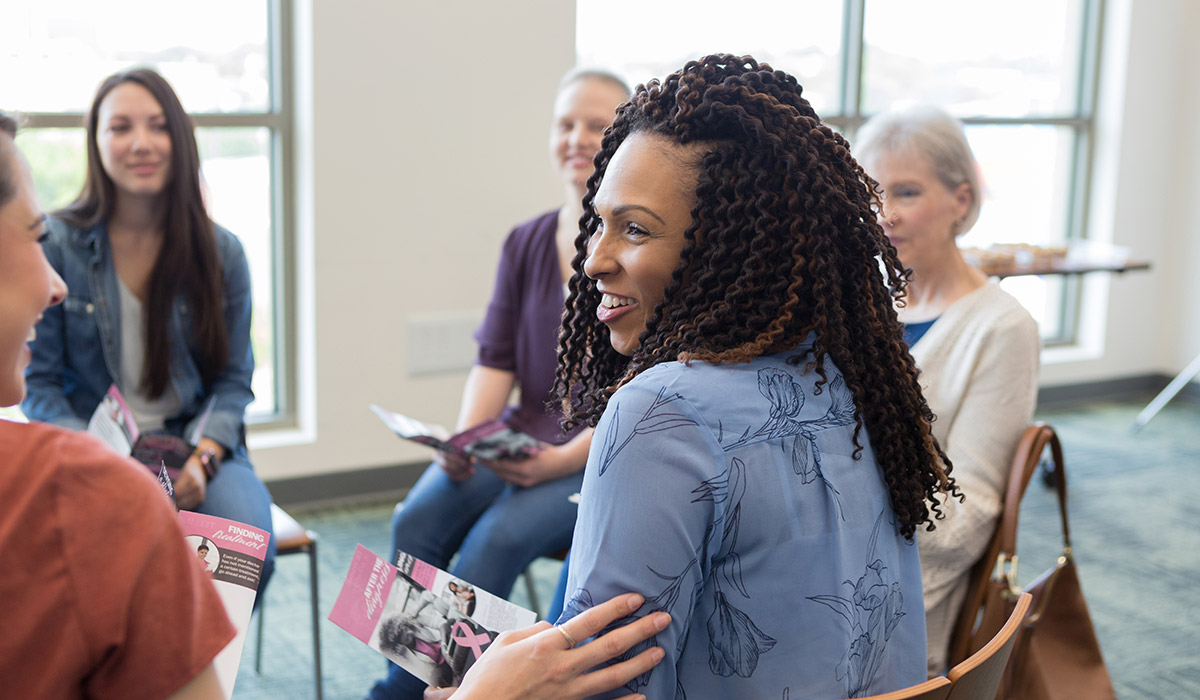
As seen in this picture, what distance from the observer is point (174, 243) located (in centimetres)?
247

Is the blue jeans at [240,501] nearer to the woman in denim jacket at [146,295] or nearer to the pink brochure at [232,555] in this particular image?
the woman in denim jacket at [146,295]

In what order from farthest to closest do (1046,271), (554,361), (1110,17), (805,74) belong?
1. (1110,17)
2. (805,74)
3. (1046,271)
4. (554,361)

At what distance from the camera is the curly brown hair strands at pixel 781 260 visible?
1214mm

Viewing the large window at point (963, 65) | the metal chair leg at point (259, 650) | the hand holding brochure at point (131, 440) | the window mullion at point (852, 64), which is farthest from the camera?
the window mullion at point (852, 64)

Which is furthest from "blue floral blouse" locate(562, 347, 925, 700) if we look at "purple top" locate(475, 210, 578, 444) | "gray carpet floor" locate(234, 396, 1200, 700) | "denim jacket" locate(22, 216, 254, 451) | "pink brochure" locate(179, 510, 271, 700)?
"gray carpet floor" locate(234, 396, 1200, 700)

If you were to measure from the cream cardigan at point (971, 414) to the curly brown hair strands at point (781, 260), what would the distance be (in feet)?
1.66

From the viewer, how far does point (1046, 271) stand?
4.38 meters

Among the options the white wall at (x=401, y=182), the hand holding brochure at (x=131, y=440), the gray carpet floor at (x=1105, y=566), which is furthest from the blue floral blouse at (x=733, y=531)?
the white wall at (x=401, y=182)

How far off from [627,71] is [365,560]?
3.50m

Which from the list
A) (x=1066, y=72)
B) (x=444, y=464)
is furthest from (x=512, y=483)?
(x=1066, y=72)

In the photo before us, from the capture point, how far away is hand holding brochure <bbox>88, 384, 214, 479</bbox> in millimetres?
2080

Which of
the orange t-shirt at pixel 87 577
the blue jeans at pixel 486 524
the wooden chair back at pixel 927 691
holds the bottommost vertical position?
the blue jeans at pixel 486 524

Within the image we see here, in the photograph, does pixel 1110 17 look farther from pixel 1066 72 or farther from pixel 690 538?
pixel 690 538

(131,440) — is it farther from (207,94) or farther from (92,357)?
(207,94)
